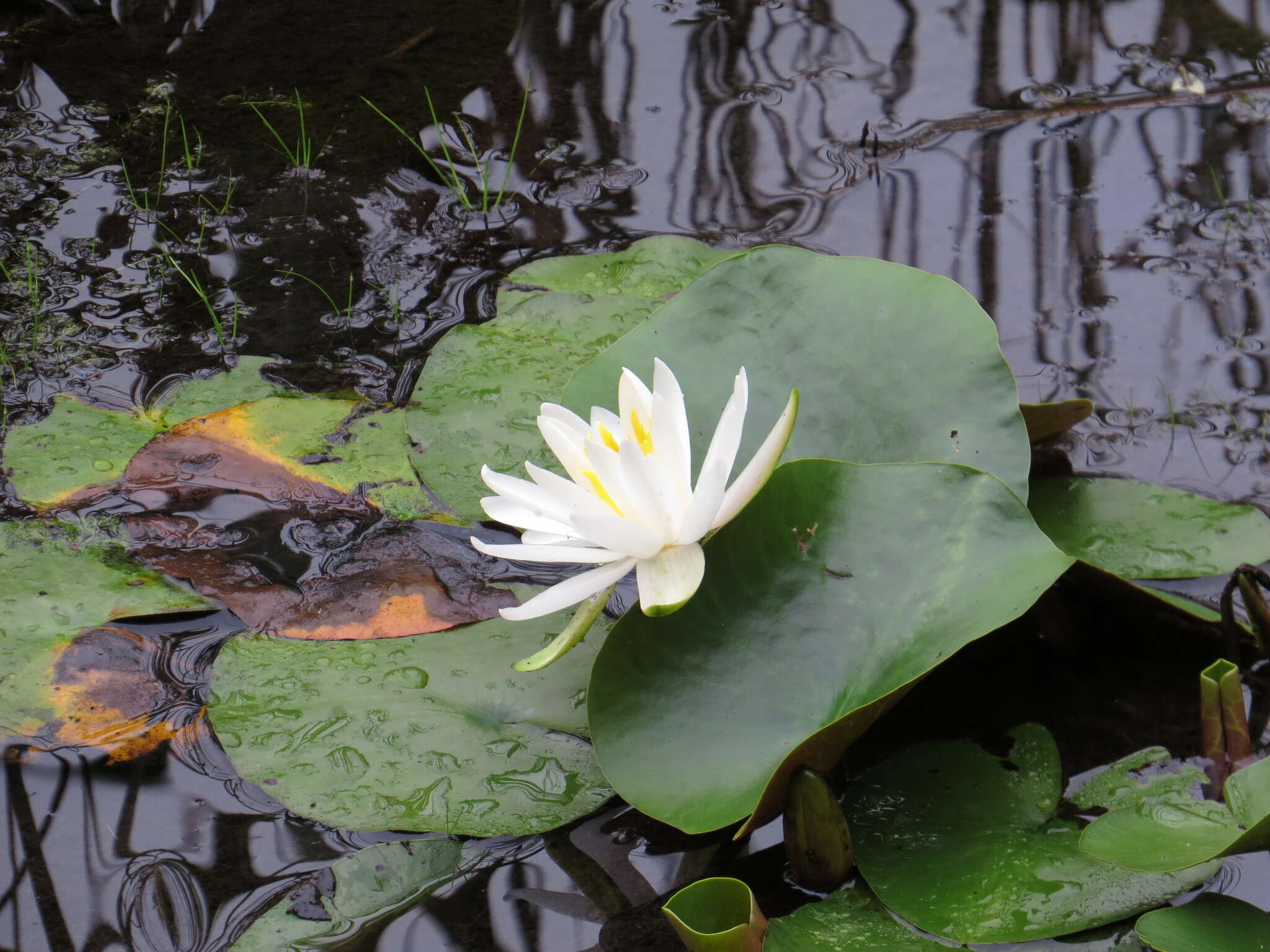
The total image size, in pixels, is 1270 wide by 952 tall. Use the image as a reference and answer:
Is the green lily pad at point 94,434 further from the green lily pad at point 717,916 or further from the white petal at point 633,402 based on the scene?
the green lily pad at point 717,916

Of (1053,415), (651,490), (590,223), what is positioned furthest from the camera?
(590,223)

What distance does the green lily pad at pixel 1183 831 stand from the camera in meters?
1.03

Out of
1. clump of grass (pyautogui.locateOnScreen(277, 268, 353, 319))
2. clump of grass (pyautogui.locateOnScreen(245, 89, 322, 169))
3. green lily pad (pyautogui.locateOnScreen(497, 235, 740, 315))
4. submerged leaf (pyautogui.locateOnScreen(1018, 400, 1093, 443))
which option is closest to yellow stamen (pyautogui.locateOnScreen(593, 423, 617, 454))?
submerged leaf (pyautogui.locateOnScreen(1018, 400, 1093, 443))

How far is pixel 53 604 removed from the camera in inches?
64.4

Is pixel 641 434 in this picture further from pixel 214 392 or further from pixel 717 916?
pixel 214 392

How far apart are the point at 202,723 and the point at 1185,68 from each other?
2.97 m

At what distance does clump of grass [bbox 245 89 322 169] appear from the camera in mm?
2736

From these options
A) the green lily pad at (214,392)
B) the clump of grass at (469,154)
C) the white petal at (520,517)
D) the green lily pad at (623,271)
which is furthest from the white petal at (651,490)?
the clump of grass at (469,154)

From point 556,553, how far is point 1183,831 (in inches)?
30.8

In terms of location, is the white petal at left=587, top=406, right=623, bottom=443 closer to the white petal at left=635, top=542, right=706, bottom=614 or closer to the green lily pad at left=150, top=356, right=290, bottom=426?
the white petal at left=635, top=542, right=706, bottom=614

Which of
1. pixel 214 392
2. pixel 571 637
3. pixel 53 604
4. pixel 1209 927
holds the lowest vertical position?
pixel 1209 927

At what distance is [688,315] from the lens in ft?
5.04

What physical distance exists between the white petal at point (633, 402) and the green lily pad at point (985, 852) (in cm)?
57

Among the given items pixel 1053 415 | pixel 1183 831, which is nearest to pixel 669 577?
pixel 1183 831
